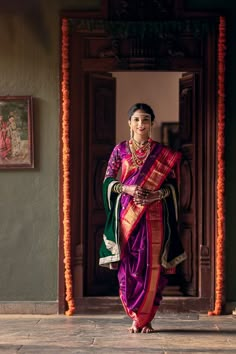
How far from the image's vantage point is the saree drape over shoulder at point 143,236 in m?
5.44

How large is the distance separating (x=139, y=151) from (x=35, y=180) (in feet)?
4.27

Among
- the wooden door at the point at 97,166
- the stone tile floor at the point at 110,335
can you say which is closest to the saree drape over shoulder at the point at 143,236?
the stone tile floor at the point at 110,335

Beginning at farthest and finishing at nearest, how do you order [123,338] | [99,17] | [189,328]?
[99,17], [189,328], [123,338]

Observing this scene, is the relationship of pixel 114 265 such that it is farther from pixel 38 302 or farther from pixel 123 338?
pixel 38 302

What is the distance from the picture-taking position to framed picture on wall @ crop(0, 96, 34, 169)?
21.0 ft

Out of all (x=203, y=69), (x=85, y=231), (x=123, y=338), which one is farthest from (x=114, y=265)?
(x=203, y=69)

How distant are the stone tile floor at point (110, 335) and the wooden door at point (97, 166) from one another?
536 millimetres

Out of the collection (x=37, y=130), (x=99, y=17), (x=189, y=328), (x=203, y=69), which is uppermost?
(x=99, y=17)

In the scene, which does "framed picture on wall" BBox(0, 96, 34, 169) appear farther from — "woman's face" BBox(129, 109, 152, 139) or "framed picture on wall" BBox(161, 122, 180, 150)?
"framed picture on wall" BBox(161, 122, 180, 150)

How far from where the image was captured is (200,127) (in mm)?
6406

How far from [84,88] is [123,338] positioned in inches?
91.7

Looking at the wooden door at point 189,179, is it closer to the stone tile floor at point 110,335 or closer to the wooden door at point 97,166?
the stone tile floor at point 110,335

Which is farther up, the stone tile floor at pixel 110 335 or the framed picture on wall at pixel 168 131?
the framed picture on wall at pixel 168 131

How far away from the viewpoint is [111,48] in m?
6.39
